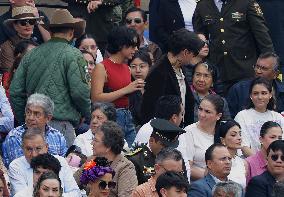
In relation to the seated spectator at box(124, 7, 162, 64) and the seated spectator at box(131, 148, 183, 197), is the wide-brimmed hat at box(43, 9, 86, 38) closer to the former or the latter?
the seated spectator at box(131, 148, 183, 197)

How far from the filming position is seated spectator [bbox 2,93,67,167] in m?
15.2

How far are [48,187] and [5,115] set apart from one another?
2.54 m

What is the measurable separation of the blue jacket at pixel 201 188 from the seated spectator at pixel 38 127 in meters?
1.47

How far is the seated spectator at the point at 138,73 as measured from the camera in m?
16.9

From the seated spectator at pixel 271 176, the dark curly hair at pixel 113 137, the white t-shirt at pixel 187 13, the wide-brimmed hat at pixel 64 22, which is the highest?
the wide-brimmed hat at pixel 64 22

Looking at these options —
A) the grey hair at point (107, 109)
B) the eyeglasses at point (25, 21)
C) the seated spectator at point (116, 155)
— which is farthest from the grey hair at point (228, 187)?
the eyeglasses at point (25, 21)

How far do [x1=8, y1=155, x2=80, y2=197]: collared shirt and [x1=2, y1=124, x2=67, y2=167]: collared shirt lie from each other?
2.03ft

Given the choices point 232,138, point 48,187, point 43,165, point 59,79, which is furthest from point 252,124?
point 48,187

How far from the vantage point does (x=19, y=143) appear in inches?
600

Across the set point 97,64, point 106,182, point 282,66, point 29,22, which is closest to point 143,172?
point 106,182

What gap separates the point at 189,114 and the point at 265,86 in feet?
3.38

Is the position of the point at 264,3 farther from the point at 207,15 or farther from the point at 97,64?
the point at 97,64

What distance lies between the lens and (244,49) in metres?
A: 18.9

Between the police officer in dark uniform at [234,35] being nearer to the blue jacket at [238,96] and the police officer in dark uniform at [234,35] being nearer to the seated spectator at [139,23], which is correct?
the seated spectator at [139,23]
